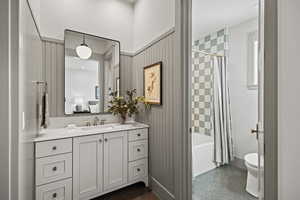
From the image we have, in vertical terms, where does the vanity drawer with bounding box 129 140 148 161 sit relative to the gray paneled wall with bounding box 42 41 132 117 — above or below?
below

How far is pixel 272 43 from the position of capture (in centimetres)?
78

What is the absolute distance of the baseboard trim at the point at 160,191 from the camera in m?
1.83

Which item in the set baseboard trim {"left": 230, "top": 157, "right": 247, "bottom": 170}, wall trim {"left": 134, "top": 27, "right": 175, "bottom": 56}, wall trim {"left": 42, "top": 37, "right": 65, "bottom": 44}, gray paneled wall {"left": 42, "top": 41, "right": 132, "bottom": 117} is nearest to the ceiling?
wall trim {"left": 134, "top": 27, "right": 175, "bottom": 56}

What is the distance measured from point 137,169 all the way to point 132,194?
12.4 inches

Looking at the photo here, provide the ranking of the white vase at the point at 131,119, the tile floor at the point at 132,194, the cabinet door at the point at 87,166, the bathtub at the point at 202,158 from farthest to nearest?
the white vase at the point at 131,119 → the bathtub at the point at 202,158 → the tile floor at the point at 132,194 → the cabinet door at the point at 87,166

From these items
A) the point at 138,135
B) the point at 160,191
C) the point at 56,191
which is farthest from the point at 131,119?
the point at 56,191

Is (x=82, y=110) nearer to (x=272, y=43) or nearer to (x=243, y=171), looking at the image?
(x=272, y=43)

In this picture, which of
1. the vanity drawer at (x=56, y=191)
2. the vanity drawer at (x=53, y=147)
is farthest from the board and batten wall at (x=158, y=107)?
the vanity drawer at (x=56, y=191)

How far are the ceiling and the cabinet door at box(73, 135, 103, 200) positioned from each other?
243 cm

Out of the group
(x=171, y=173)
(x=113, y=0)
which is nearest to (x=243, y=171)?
(x=171, y=173)

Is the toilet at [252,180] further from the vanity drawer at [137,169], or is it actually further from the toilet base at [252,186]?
the vanity drawer at [137,169]

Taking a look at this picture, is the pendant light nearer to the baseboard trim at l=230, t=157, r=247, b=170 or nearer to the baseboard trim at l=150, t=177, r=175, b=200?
the baseboard trim at l=150, t=177, r=175, b=200

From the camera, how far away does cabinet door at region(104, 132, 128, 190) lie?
194 centimetres

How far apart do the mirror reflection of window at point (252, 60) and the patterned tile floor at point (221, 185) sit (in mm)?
1532
